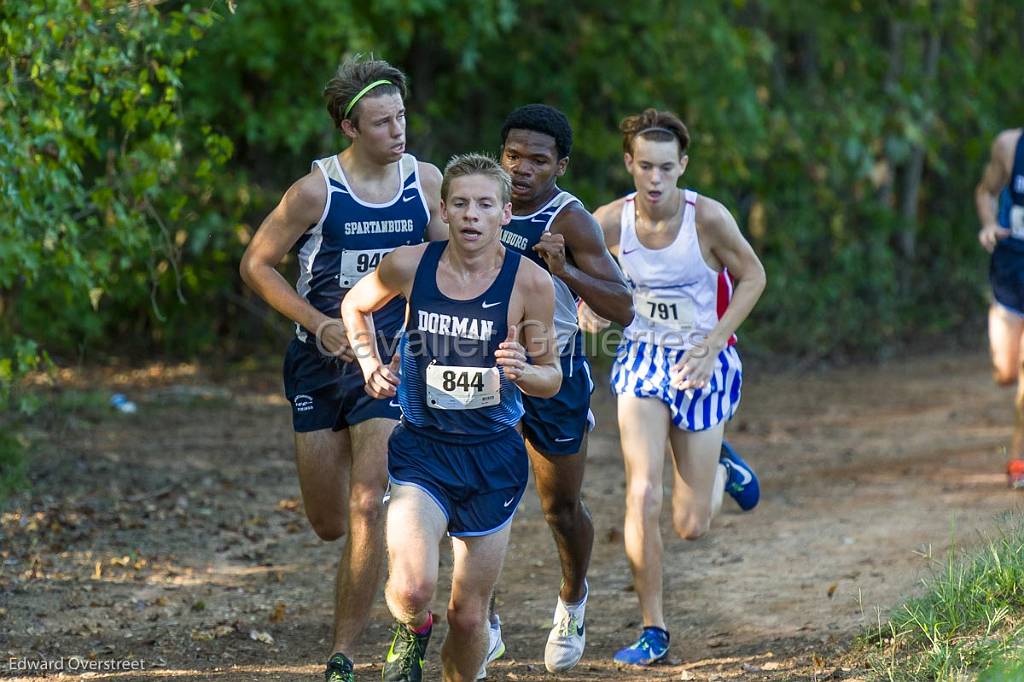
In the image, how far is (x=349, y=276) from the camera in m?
5.05

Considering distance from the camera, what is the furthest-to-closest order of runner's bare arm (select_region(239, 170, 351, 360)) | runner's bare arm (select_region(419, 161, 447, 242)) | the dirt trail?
the dirt trail
runner's bare arm (select_region(419, 161, 447, 242))
runner's bare arm (select_region(239, 170, 351, 360))

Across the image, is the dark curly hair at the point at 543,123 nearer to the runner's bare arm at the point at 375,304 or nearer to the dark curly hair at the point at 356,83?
the dark curly hair at the point at 356,83

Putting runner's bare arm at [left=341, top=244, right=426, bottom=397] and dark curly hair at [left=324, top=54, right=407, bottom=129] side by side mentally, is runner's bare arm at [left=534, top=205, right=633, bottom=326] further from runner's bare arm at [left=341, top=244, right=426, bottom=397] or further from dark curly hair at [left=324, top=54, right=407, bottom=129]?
dark curly hair at [left=324, top=54, right=407, bottom=129]

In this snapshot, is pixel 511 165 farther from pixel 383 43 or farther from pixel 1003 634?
→ pixel 383 43

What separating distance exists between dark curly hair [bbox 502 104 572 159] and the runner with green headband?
15.3 inches

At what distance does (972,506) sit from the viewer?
7.53m

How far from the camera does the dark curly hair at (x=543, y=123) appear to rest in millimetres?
5008

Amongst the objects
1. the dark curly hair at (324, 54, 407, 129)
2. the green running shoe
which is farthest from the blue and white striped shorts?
the green running shoe

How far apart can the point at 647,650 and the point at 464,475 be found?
1.42 meters

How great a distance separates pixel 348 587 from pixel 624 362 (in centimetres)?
157

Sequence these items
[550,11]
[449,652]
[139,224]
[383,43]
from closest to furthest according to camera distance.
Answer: [449,652]
[139,224]
[383,43]
[550,11]

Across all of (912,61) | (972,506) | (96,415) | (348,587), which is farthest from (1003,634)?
(912,61)

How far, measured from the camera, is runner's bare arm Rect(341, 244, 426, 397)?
172 inches

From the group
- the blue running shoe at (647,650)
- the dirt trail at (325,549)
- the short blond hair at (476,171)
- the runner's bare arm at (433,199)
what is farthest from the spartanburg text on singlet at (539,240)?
the dirt trail at (325,549)
